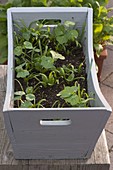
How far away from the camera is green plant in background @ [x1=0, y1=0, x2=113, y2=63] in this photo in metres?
1.86

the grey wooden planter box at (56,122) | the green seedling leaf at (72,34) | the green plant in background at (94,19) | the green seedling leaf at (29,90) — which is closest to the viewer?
the grey wooden planter box at (56,122)

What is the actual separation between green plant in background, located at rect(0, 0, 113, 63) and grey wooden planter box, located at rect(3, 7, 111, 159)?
0.51m

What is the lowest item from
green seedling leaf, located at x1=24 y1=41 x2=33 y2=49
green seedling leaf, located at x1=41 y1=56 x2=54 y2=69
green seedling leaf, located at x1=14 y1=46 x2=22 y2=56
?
green seedling leaf, located at x1=41 y1=56 x2=54 y2=69

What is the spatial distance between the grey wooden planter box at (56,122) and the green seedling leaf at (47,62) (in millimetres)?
94

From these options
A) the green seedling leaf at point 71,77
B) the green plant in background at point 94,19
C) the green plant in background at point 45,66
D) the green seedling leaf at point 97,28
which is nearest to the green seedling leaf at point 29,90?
the green plant in background at point 45,66

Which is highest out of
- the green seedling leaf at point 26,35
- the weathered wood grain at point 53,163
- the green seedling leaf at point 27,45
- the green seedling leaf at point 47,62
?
the green seedling leaf at point 26,35

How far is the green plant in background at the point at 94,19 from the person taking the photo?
1.86 metres

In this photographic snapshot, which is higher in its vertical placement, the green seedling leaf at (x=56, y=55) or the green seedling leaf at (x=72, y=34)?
the green seedling leaf at (x=72, y=34)

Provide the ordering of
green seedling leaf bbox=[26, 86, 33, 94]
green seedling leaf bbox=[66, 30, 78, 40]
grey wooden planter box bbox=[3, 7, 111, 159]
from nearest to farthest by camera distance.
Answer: grey wooden planter box bbox=[3, 7, 111, 159] → green seedling leaf bbox=[26, 86, 33, 94] → green seedling leaf bbox=[66, 30, 78, 40]

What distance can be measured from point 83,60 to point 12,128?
359mm

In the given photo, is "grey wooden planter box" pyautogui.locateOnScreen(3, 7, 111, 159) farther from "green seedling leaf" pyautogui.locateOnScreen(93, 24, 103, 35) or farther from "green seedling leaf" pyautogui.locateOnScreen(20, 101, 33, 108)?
"green seedling leaf" pyautogui.locateOnScreen(93, 24, 103, 35)

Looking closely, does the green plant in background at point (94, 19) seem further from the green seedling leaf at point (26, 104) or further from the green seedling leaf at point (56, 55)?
the green seedling leaf at point (26, 104)

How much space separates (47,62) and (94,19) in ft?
2.74

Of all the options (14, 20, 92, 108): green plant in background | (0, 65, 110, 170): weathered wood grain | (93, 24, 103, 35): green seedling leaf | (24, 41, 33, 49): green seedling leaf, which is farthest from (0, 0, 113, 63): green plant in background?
(0, 65, 110, 170): weathered wood grain
